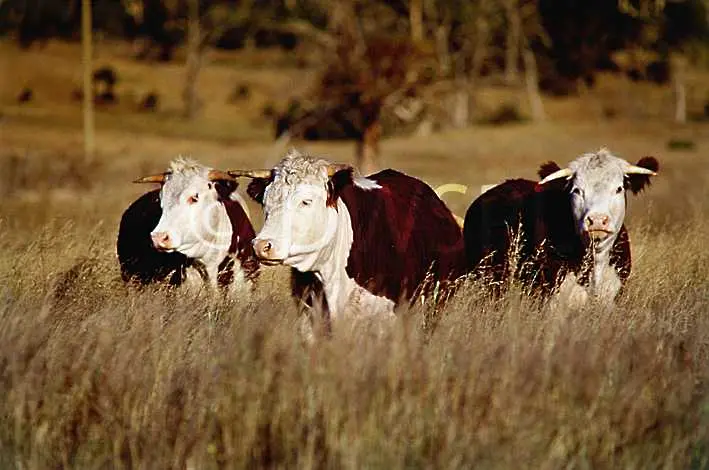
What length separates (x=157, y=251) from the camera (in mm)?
11172

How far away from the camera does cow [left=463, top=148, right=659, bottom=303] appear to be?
984cm

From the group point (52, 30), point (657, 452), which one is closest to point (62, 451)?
point (657, 452)

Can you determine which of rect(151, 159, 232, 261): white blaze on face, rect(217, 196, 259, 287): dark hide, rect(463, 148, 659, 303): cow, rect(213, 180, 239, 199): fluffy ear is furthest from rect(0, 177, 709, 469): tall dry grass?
rect(213, 180, 239, 199): fluffy ear

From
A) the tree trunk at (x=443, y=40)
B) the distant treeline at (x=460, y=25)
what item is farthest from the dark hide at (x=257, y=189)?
the tree trunk at (x=443, y=40)

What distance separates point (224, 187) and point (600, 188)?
3.05 metres

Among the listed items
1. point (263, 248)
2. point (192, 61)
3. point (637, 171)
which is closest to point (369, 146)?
point (637, 171)

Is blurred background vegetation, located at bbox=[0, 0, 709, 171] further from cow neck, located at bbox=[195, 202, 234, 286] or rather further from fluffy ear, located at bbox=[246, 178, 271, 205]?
fluffy ear, located at bbox=[246, 178, 271, 205]

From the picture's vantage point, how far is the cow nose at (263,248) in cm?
780

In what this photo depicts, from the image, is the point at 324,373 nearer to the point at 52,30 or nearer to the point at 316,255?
the point at 316,255

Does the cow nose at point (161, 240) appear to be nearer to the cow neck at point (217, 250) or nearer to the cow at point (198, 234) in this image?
the cow at point (198, 234)

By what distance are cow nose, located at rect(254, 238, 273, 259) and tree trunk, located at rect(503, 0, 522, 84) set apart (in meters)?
47.9

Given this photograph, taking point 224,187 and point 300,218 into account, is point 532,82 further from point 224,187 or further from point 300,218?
point 300,218

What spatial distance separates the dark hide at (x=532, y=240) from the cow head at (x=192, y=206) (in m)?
2.09

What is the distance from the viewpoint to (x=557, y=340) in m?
7.25
